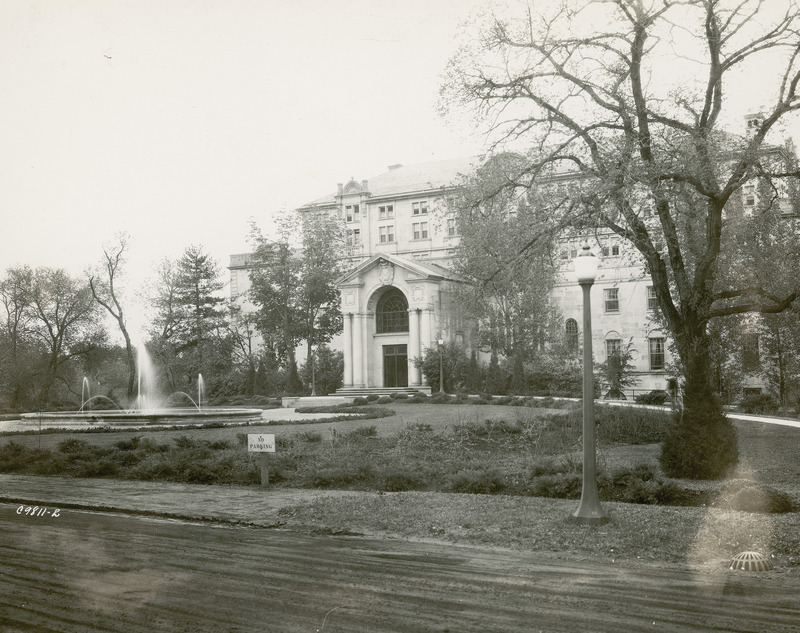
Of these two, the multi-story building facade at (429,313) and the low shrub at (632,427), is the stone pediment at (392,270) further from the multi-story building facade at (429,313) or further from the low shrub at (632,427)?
the low shrub at (632,427)

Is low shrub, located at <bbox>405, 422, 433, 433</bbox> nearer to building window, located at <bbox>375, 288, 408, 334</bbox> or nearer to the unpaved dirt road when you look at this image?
the unpaved dirt road

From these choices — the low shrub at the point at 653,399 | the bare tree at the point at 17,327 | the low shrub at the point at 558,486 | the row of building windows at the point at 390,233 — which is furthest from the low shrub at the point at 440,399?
the row of building windows at the point at 390,233

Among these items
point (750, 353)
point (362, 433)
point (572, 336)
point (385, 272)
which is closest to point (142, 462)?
point (362, 433)

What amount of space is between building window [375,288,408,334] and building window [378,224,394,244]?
18132 mm

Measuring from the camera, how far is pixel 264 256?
62.7 meters

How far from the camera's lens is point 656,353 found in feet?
199

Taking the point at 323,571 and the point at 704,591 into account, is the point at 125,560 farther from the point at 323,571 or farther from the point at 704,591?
the point at 704,591

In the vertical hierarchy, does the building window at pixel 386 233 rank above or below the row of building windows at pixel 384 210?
below

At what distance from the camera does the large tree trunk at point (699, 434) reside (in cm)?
1481

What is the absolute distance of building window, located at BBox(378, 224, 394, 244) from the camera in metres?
75.1

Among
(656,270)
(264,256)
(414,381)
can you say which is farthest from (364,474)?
(264,256)

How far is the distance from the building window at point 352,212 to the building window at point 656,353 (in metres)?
31.8

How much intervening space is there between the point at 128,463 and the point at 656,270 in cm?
1309

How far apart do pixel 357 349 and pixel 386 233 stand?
21011 mm
